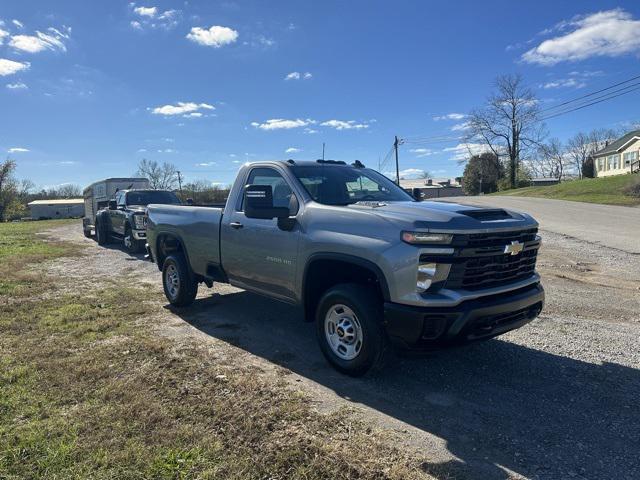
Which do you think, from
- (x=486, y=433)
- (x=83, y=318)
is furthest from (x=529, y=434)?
(x=83, y=318)

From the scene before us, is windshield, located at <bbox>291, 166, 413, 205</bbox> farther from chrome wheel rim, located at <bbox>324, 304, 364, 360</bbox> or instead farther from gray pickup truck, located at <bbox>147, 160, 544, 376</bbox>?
chrome wheel rim, located at <bbox>324, 304, 364, 360</bbox>

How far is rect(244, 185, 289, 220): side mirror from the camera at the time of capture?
4352mm

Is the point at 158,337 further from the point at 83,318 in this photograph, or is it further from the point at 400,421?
the point at 400,421

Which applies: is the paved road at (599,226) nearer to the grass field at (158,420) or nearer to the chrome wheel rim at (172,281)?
the chrome wheel rim at (172,281)

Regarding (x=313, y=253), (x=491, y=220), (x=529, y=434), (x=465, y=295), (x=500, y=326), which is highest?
(x=491, y=220)

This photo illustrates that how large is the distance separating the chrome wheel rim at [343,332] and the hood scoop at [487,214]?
1.34 metres

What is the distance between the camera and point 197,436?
10.2 feet

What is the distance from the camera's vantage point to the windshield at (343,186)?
15.7 feet

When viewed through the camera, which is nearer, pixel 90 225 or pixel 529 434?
pixel 529 434

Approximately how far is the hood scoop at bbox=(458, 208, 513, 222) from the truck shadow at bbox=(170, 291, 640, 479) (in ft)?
4.03

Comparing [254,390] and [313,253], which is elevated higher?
[313,253]

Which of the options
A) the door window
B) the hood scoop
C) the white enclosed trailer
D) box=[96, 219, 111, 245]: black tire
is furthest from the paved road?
the white enclosed trailer

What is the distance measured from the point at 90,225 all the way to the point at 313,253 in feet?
64.0

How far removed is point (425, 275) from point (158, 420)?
7.57 feet
